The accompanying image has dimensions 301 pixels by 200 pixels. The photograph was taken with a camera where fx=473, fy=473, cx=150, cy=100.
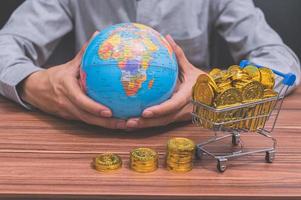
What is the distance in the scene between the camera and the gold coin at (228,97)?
80 cm

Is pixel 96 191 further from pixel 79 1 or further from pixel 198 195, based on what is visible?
pixel 79 1

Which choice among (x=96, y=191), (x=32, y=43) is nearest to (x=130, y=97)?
(x=96, y=191)

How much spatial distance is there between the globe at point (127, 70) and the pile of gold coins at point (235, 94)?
0.12 m

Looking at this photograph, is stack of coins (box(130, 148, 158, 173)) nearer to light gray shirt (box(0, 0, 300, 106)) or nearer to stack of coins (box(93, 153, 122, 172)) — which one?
stack of coins (box(93, 153, 122, 172))

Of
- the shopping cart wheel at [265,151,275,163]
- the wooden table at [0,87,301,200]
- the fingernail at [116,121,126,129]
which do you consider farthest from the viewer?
the fingernail at [116,121,126,129]

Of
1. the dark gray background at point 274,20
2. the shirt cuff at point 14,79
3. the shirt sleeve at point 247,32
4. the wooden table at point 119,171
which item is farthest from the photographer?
the dark gray background at point 274,20

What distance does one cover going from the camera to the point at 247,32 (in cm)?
156

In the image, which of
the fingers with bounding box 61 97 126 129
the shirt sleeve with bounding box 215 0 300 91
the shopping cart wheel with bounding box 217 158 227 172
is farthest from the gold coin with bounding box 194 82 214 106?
the shirt sleeve with bounding box 215 0 300 91

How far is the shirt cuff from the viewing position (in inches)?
46.2

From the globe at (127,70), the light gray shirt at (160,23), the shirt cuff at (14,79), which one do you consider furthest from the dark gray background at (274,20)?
the globe at (127,70)

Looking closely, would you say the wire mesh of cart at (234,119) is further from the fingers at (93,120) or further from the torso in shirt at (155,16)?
the torso in shirt at (155,16)

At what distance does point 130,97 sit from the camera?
3.09ft

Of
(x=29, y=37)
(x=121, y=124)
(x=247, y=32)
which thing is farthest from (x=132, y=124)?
(x=247, y=32)

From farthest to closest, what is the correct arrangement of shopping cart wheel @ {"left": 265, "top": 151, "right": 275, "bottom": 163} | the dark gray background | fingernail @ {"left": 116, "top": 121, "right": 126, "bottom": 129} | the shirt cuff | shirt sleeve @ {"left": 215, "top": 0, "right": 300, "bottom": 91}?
the dark gray background, shirt sleeve @ {"left": 215, "top": 0, "right": 300, "bottom": 91}, the shirt cuff, fingernail @ {"left": 116, "top": 121, "right": 126, "bottom": 129}, shopping cart wheel @ {"left": 265, "top": 151, "right": 275, "bottom": 163}
